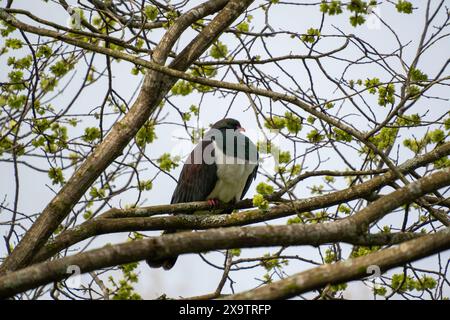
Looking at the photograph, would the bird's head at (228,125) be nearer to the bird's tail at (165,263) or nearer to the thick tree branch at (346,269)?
the bird's tail at (165,263)

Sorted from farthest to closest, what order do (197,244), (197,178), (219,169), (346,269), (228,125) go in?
(228,125) < (197,178) < (219,169) < (197,244) < (346,269)

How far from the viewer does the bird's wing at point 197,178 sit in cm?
626

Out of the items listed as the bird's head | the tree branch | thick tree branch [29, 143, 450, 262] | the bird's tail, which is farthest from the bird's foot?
the tree branch

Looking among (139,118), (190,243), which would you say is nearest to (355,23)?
(139,118)

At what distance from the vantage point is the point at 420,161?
15.0 feet

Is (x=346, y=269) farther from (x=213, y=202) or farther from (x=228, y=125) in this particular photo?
(x=228, y=125)

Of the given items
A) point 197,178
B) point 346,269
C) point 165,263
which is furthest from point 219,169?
point 346,269

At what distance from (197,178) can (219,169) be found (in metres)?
0.26

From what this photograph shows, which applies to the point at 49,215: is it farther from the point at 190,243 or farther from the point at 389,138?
the point at 389,138

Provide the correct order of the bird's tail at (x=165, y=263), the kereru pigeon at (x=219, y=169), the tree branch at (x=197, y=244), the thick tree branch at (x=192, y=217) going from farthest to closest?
the kereru pigeon at (x=219, y=169)
the bird's tail at (x=165, y=263)
the thick tree branch at (x=192, y=217)
the tree branch at (x=197, y=244)

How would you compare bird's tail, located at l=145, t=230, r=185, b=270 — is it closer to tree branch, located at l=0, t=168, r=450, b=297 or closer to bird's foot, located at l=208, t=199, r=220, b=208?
bird's foot, located at l=208, t=199, r=220, b=208

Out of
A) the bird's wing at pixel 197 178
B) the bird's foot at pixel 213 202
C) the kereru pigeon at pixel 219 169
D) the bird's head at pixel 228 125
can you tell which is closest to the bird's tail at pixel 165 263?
the kereru pigeon at pixel 219 169

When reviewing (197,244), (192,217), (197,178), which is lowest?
(197,244)

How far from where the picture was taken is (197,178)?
20.8ft
